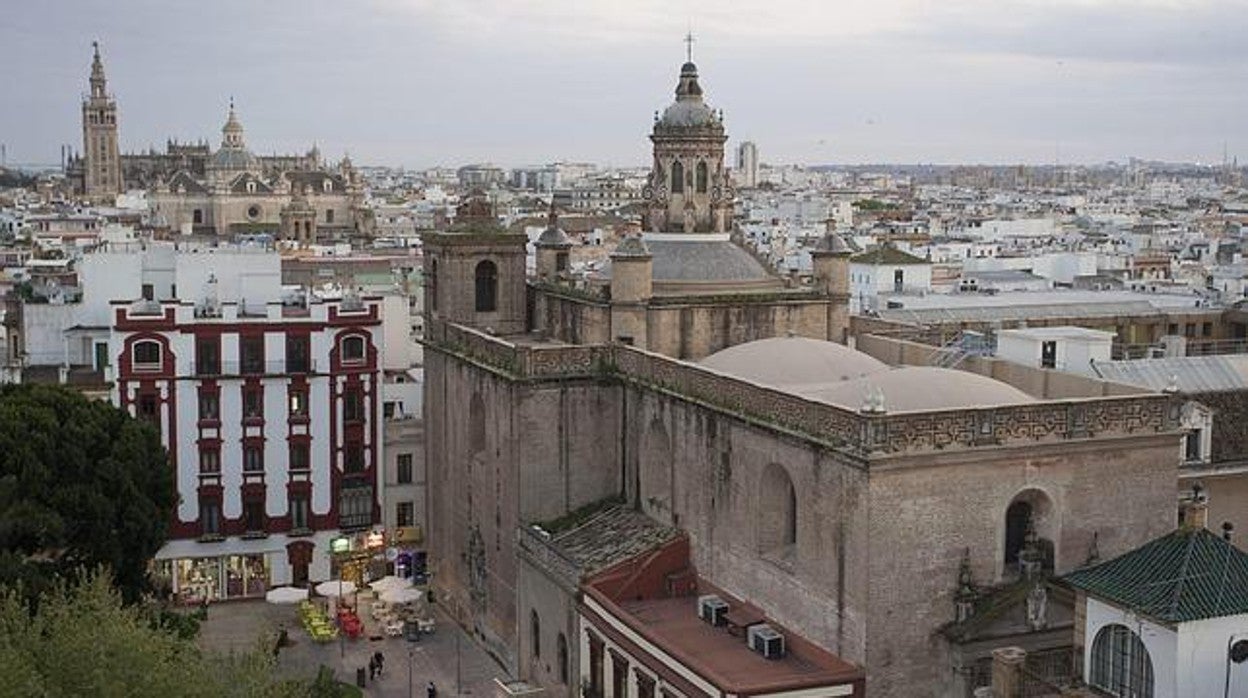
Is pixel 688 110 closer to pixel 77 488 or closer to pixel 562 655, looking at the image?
pixel 562 655

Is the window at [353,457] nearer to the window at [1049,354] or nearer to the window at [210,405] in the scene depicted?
the window at [210,405]

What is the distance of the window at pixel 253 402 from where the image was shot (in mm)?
51781

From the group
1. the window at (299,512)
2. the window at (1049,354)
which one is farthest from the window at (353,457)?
the window at (1049,354)

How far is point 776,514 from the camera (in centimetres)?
3362

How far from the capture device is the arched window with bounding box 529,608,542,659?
40.8 metres

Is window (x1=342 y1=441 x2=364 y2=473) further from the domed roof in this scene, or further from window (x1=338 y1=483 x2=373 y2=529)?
the domed roof

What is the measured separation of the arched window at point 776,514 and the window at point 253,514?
2384cm

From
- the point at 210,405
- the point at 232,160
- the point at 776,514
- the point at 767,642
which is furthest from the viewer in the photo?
the point at 232,160

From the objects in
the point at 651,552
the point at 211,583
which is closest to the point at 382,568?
the point at 211,583

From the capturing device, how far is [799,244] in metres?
122

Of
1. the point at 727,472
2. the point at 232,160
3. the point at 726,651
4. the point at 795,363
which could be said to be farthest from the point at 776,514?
the point at 232,160

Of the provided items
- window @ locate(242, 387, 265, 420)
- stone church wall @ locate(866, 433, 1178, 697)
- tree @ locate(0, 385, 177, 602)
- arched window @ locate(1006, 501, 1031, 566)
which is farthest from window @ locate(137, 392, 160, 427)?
arched window @ locate(1006, 501, 1031, 566)

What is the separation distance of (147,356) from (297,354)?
4827mm

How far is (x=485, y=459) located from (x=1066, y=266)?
72774mm
